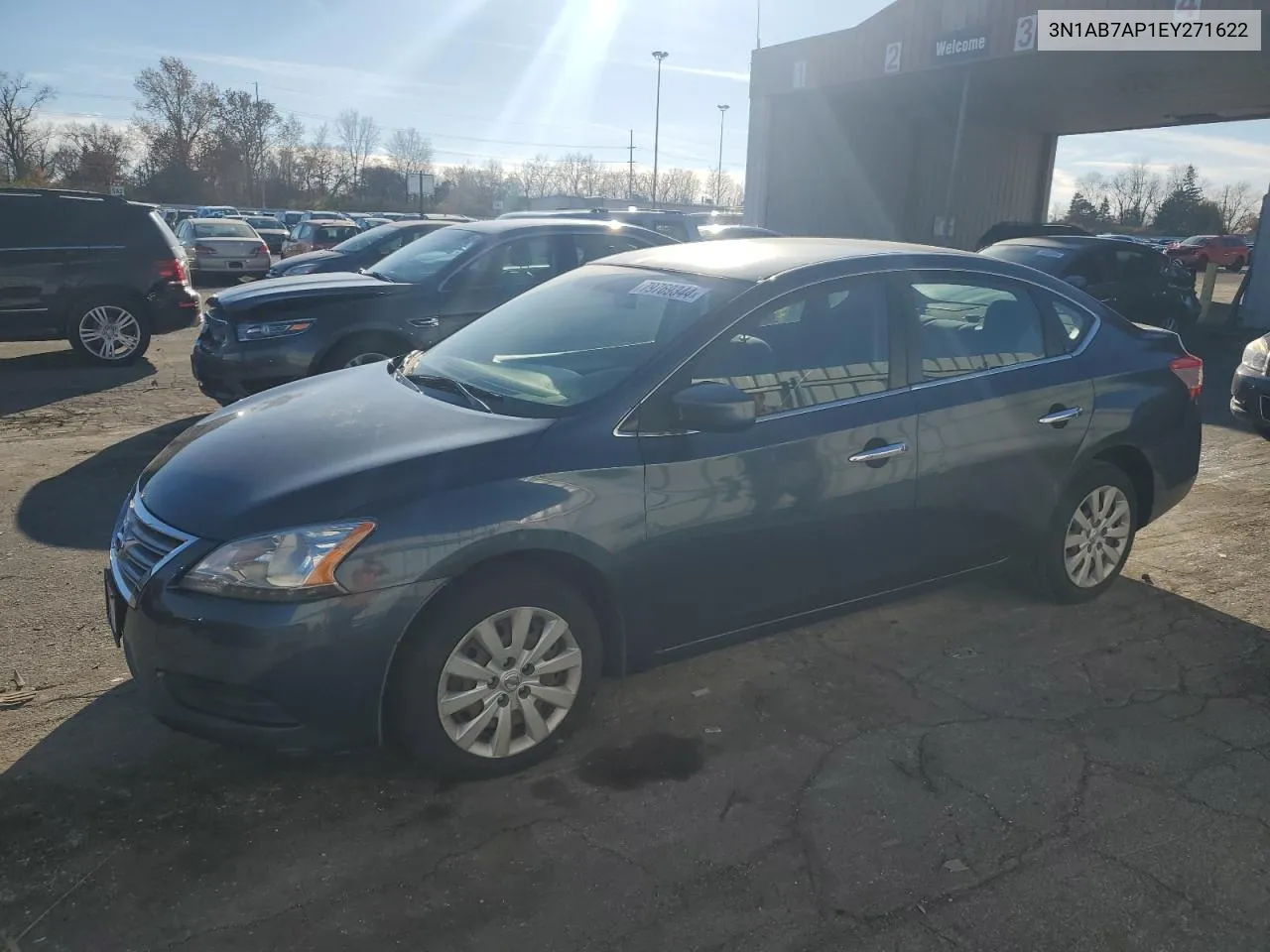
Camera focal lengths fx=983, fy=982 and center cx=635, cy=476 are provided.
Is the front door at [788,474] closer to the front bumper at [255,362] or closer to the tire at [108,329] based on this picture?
the front bumper at [255,362]

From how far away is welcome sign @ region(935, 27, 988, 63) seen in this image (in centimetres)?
1936

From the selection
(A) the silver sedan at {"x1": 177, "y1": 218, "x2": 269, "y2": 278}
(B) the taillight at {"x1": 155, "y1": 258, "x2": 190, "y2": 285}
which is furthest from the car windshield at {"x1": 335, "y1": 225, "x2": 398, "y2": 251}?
(A) the silver sedan at {"x1": 177, "y1": 218, "x2": 269, "y2": 278}

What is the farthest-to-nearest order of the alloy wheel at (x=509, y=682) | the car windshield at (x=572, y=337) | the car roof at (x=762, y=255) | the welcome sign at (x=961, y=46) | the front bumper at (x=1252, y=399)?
the welcome sign at (x=961, y=46) < the front bumper at (x=1252, y=399) < the car roof at (x=762, y=255) < the car windshield at (x=572, y=337) < the alloy wheel at (x=509, y=682)

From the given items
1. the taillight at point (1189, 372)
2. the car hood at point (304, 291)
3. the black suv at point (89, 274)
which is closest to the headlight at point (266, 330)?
the car hood at point (304, 291)

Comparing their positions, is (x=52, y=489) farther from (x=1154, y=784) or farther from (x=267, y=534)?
(x=1154, y=784)

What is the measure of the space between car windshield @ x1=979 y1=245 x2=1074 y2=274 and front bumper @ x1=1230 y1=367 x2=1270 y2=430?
5163mm

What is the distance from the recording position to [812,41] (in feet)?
76.8

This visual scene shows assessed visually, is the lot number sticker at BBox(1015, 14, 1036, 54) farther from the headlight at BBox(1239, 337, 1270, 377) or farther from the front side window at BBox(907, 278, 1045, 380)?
the front side window at BBox(907, 278, 1045, 380)

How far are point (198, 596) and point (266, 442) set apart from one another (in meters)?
0.71

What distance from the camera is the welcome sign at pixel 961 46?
63.5 feet

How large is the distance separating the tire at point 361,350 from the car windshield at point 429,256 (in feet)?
1.89

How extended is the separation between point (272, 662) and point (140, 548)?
2.27 ft

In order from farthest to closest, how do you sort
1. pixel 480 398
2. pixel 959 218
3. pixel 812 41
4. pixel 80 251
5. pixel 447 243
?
pixel 959 218
pixel 812 41
pixel 80 251
pixel 447 243
pixel 480 398

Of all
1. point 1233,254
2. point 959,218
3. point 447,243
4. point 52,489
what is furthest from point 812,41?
point 1233,254
